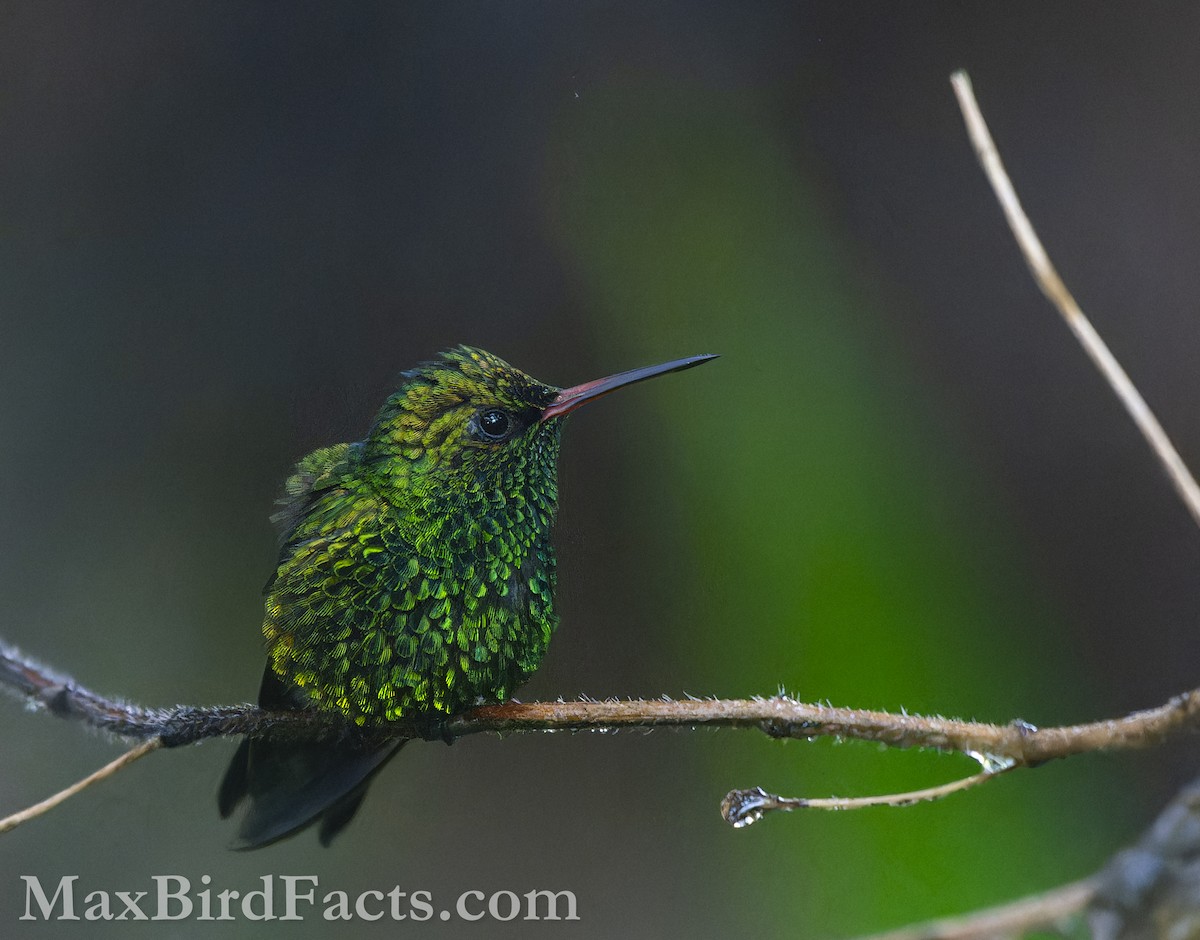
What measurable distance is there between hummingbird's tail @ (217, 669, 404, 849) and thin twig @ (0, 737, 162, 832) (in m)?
0.11

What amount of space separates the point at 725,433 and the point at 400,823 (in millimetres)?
715

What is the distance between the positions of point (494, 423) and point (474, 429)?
Answer: 3cm

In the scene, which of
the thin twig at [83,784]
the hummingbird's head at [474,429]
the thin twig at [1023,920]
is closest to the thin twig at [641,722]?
the thin twig at [83,784]

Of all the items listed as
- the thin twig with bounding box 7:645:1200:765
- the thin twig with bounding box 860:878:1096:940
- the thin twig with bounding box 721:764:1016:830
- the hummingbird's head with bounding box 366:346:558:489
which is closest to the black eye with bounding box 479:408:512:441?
the hummingbird's head with bounding box 366:346:558:489

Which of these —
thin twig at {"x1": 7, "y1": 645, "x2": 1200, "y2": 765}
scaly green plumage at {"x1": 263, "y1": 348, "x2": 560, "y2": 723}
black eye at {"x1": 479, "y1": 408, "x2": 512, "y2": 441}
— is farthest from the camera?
black eye at {"x1": 479, "y1": 408, "x2": 512, "y2": 441}

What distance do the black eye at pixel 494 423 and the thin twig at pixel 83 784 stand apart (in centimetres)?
60

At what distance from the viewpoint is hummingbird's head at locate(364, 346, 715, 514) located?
1320 millimetres

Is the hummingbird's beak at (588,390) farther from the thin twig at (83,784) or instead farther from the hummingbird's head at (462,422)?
the thin twig at (83,784)

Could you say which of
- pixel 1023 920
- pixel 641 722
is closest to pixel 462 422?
pixel 641 722

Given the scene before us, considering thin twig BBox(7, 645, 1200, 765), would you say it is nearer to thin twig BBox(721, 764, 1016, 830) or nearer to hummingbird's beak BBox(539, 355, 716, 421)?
thin twig BBox(721, 764, 1016, 830)

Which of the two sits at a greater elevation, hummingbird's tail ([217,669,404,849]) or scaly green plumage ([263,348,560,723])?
scaly green plumage ([263,348,560,723])

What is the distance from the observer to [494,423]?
4.42 feet

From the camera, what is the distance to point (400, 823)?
4.33 feet

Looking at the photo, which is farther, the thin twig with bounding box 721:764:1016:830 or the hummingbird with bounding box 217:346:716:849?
the hummingbird with bounding box 217:346:716:849
